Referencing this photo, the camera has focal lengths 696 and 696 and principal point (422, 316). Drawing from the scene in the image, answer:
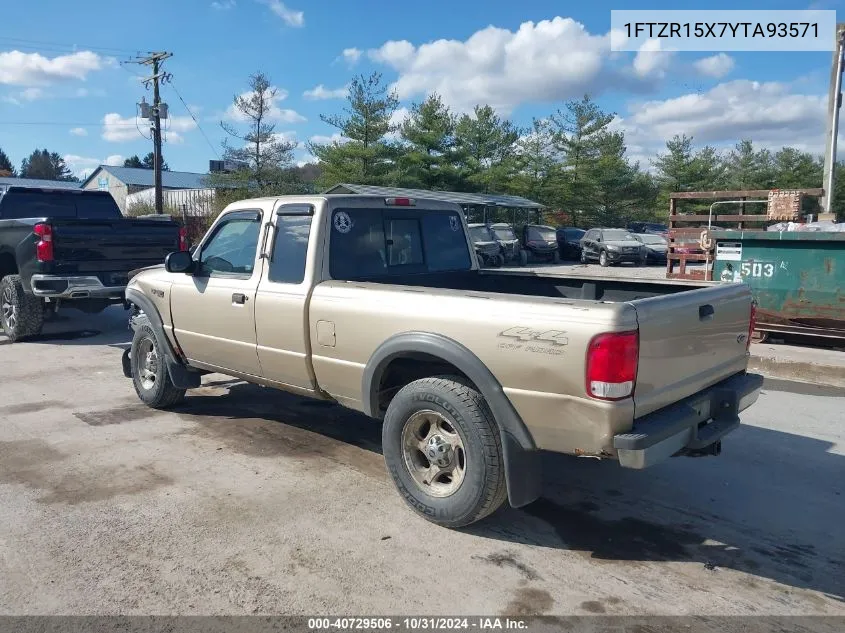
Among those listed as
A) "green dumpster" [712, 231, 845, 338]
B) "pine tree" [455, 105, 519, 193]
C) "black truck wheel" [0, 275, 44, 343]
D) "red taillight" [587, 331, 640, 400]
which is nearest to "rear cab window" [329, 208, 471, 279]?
"red taillight" [587, 331, 640, 400]

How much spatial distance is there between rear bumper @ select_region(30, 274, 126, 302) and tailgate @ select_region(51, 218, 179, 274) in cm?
13

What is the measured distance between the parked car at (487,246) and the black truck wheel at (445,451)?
21.5 metres

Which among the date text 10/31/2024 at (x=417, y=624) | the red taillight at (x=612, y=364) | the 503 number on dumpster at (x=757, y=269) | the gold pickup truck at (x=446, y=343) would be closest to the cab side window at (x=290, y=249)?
the gold pickup truck at (x=446, y=343)

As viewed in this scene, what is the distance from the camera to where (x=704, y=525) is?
4.06 m

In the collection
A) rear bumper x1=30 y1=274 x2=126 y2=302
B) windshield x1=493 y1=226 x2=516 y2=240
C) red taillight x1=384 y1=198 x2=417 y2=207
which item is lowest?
rear bumper x1=30 y1=274 x2=126 y2=302

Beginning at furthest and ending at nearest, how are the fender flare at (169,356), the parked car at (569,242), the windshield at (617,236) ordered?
the parked car at (569,242)
the windshield at (617,236)
the fender flare at (169,356)

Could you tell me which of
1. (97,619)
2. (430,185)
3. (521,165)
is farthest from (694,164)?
(97,619)

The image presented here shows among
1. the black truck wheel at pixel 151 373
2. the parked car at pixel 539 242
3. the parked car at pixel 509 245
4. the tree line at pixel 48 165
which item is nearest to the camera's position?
the black truck wheel at pixel 151 373

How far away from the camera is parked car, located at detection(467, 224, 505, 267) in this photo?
2567 centimetres

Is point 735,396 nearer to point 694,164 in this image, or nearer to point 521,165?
point 521,165

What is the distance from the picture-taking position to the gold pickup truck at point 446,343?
3332 millimetres

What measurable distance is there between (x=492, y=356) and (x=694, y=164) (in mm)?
47335

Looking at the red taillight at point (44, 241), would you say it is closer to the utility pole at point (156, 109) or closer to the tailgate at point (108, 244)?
the tailgate at point (108, 244)

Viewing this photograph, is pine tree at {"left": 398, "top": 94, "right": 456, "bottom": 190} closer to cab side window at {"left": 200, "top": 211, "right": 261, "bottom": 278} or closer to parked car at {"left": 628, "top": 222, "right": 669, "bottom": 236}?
parked car at {"left": 628, "top": 222, "right": 669, "bottom": 236}
